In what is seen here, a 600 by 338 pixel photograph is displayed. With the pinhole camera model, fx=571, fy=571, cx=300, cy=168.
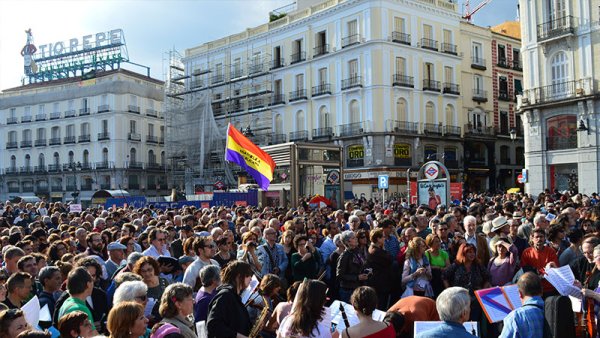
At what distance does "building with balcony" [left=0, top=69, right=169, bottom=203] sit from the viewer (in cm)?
6009

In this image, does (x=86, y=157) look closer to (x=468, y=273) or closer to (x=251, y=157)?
(x=251, y=157)

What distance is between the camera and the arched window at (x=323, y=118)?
43.7 metres

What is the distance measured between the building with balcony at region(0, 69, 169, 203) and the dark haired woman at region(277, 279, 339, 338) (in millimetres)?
57506

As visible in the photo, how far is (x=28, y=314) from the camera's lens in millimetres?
4871

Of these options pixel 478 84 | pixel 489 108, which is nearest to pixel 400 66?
pixel 478 84

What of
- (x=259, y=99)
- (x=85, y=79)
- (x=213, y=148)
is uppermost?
(x=85, y=79)

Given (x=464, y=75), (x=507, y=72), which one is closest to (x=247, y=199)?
(x=464, y=75)

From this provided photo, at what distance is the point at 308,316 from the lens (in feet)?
15.6

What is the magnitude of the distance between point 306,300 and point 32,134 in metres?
68.2

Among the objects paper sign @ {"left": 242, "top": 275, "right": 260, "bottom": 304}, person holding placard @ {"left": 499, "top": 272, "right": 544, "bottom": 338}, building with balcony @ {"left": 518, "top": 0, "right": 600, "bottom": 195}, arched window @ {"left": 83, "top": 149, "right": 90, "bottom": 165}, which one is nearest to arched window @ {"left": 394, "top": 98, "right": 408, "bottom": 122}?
building with balcony @ {"left": 518, "top": 0, "right": 600, "bottom": 195}

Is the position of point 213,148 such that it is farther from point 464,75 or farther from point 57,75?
point 57,75

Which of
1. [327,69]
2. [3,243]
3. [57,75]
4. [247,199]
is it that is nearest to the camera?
[3,243]

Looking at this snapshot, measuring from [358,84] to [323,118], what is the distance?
456cm

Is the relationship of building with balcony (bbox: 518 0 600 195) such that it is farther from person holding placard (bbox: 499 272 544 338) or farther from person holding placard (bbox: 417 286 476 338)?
person holding placard (bbox: 417 286 476 338)
